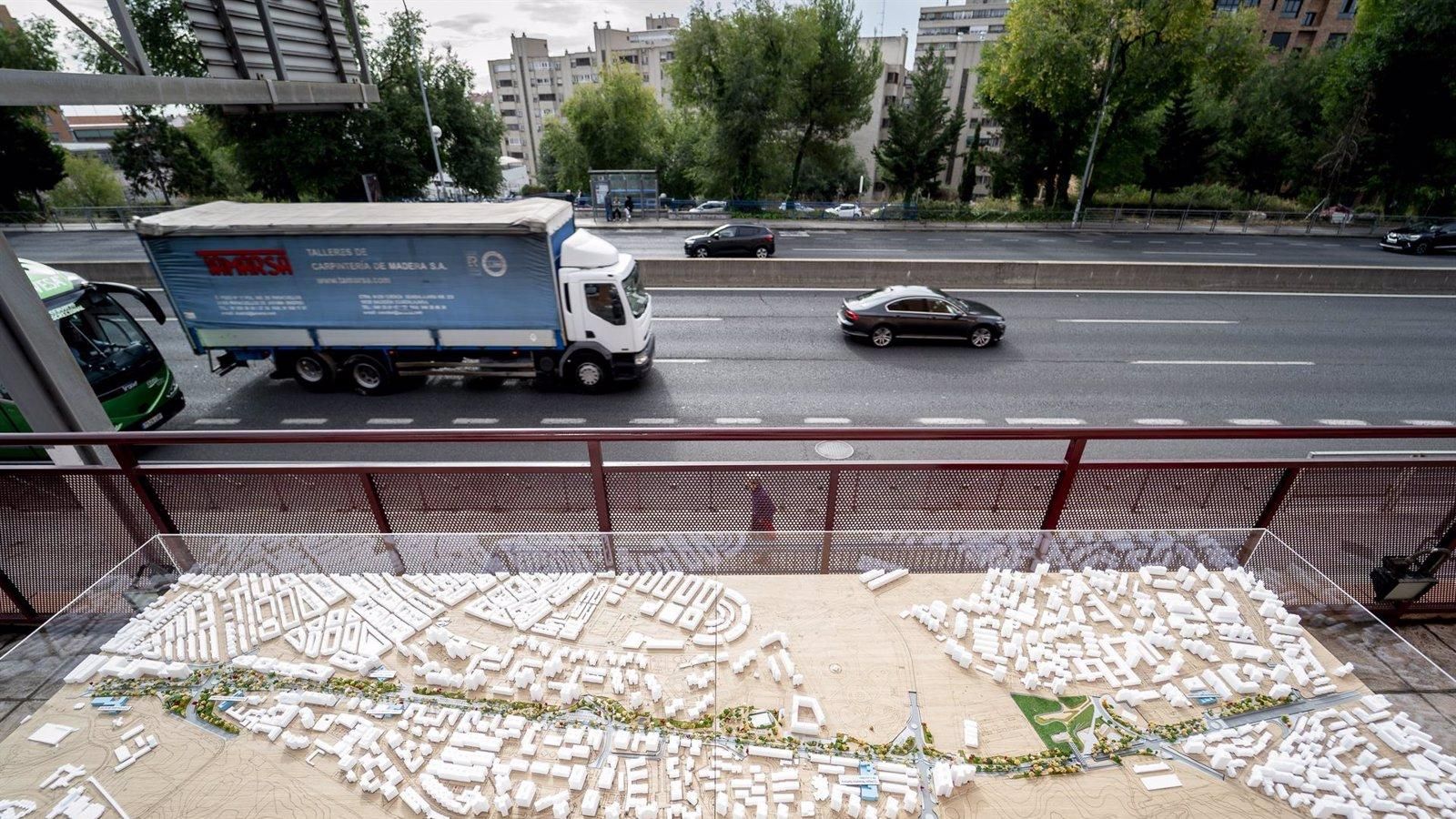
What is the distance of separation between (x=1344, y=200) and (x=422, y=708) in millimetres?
54335

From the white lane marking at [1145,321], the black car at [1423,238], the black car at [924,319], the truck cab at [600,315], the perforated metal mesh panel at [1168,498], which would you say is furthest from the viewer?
the black car at [1423,238]

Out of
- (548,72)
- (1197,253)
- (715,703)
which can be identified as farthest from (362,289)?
(548,72)

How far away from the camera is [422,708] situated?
3230 millimetres

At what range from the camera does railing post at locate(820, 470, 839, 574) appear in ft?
13.5

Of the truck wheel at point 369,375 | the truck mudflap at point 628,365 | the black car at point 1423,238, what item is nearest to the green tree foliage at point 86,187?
the truck wheel at point 369,375

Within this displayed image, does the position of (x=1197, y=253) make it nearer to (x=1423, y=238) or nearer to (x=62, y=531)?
(x=1423, y=238)

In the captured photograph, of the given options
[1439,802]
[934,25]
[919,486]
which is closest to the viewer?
[1439,802]

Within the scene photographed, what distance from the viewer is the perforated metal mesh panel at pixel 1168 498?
432 cm

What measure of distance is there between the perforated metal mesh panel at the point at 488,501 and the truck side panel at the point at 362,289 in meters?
6.58

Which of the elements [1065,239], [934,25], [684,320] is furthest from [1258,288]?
[934,25]

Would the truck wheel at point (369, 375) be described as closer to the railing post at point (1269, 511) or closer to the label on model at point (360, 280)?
the label on model at point (360, 280)

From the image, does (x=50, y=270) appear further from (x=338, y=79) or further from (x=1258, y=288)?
(x=1258, y=288)

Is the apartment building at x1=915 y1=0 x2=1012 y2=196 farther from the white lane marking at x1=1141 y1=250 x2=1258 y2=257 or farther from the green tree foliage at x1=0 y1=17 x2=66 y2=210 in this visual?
the green tree foliage at x1=0 y1=17 x2=66 y2=210

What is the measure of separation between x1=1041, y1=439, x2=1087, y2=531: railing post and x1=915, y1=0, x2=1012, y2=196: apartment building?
56368 millimetres
